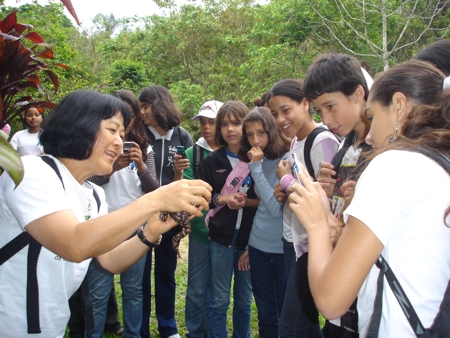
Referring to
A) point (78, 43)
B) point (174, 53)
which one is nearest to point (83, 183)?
point (174, 53)

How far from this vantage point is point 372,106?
5.12ft

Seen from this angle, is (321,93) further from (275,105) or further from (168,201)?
(168,201)

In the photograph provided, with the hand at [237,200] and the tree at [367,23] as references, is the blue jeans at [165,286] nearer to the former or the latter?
the hand at [237,200]

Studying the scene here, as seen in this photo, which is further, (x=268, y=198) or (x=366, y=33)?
(x=366, y=33)

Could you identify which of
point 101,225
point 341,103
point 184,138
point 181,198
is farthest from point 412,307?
point 184,138

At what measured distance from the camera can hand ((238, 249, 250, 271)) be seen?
11.3 ft

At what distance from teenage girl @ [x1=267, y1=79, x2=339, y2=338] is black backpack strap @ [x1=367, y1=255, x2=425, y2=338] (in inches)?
32.6

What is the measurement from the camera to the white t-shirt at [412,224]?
1.21 meters

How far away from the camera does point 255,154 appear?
125 inches

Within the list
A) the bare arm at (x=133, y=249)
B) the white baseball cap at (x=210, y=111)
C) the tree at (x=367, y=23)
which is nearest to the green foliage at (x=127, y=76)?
the tree at (x=367, y=23)

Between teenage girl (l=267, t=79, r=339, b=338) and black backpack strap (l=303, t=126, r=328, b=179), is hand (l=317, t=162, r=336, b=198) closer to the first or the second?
teenage girl (l=267, t=79, r=339, b=338)

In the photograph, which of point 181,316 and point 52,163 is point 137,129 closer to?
point 52,163

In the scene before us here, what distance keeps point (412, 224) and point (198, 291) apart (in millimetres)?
2667

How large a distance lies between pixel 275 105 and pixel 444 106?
1935mm
